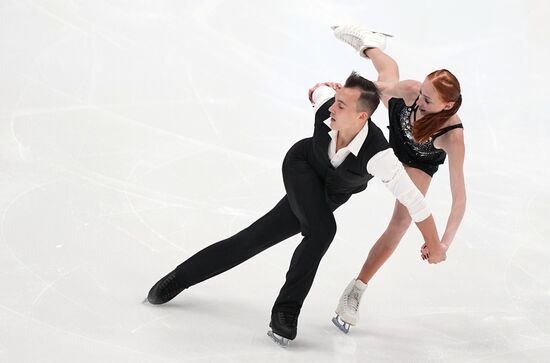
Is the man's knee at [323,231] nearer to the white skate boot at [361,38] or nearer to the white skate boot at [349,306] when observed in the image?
the white skate boot at [349,306]

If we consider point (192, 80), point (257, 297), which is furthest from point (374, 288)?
point (192, 80)

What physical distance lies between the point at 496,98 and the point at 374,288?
2602 millimetres

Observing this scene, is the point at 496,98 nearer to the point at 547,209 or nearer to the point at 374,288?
the point at 547,209

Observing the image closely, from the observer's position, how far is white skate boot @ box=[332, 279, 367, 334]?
4.32 m

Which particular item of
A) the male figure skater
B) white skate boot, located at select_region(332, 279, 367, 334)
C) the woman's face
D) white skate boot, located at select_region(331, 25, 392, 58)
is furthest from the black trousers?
white skate boot, located at select_region(331, 25, 392, 58)

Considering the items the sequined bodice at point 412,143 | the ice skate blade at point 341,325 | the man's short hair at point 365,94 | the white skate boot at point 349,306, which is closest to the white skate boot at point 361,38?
the sequined bodice at point 412,143

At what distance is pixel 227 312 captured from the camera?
427 cm

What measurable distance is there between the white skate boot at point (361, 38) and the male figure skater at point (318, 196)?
423mm

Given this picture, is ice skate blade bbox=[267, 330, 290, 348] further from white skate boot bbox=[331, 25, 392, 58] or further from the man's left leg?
white skate boot bbox=[331, 25, 392, 58]

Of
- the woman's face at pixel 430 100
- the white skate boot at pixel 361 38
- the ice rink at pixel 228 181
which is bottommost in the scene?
the ice rink at pixel 228 181

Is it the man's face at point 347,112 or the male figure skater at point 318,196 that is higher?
the man's face at point 347,112

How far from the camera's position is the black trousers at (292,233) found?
3.90 m

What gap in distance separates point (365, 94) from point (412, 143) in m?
0.51

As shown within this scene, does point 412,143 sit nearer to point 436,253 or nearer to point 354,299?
point 436,253
